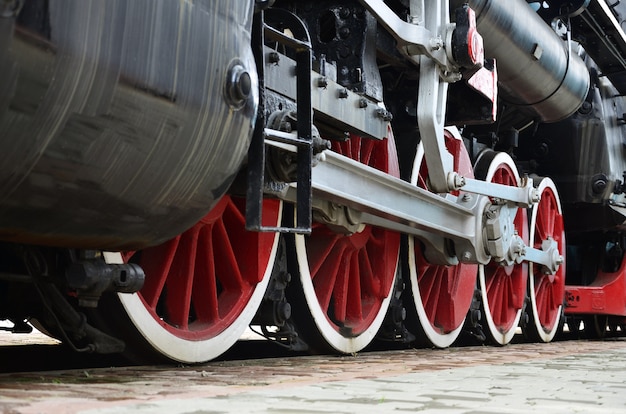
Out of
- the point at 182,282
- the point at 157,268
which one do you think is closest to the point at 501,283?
the point at 182,282

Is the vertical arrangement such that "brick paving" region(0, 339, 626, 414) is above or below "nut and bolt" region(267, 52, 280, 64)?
below

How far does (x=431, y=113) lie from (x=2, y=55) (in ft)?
7.41

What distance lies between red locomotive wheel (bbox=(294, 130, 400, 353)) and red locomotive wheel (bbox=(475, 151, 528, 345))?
1.22 m

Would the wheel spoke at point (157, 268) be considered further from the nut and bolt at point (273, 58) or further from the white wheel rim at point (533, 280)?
the white wheel rim at point (533, 280)

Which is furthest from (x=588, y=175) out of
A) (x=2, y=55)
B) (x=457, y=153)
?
(x=2, y=55)

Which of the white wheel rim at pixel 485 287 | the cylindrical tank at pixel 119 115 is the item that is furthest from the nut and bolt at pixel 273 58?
the white wheel rim at pixel 485 287

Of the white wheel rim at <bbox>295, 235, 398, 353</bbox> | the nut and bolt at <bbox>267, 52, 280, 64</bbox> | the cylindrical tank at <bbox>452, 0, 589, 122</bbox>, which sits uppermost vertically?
the cylindrical tank at <bbox>452, 0, 589, 122</bbox>

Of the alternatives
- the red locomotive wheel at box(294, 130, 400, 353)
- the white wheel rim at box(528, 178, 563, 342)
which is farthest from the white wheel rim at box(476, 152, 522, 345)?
the red locomotive wheel at box(294, 130, 400, 353)

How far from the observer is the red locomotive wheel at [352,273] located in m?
3.75

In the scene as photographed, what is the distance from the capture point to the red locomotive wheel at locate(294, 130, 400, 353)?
375cm

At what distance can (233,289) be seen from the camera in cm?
329

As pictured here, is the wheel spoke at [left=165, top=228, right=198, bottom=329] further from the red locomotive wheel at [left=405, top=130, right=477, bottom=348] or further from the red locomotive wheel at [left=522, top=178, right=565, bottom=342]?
the red locomotive wheel at [left=522, top=178, right=565, bottom=342]

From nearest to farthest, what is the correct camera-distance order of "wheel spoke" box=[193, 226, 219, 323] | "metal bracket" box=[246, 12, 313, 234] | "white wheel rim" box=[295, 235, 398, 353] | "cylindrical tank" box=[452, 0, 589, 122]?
"metal bracket" box=[246, 12, 313, 234], "wheel spoke" box=[193, 226, 219, 323], "white wheel rim" box=[295, 235, 398, 353], "cylindrical tank" box=[452, 0, 589, 122]

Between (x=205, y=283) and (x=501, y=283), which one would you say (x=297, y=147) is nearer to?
(x=205, y=283)
